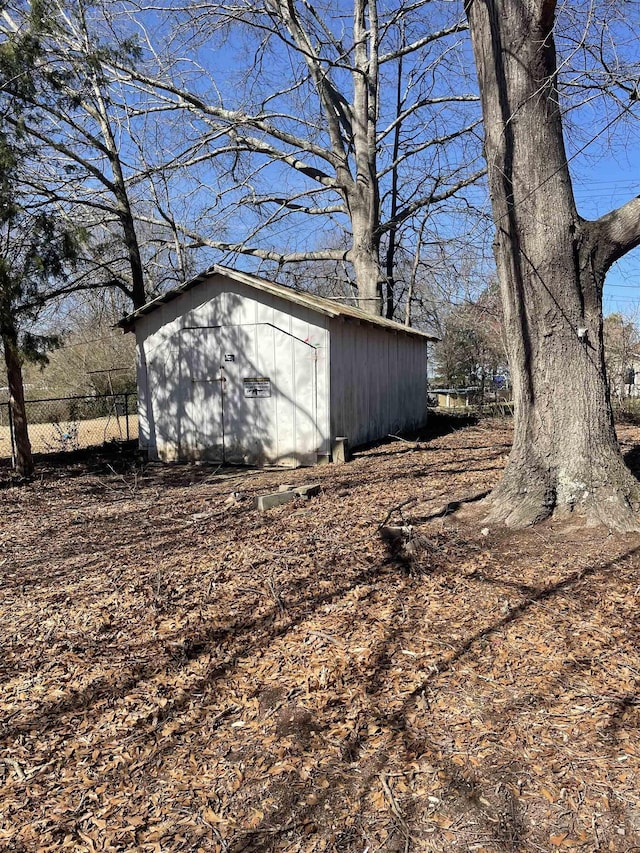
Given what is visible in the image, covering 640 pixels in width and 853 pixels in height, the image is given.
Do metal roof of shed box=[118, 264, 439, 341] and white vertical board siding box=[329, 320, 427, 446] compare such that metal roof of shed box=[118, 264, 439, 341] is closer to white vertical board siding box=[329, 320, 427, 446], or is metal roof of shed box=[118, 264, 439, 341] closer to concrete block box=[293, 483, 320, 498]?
white vertical board siding box=[329, 320, 427, 446]

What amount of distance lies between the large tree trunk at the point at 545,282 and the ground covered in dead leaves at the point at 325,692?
54 centimetres

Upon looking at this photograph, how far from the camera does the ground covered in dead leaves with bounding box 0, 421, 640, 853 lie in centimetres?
228

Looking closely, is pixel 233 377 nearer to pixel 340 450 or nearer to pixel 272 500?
pixel 340 450

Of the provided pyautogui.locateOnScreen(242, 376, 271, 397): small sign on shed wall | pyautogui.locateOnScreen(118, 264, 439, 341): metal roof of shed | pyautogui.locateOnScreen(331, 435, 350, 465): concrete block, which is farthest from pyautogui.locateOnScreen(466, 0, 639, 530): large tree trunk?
pyautogui.locateOnScreen(242, 376, 271, 397): small sign on shed wall

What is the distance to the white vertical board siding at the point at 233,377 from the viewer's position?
1019 centimetres

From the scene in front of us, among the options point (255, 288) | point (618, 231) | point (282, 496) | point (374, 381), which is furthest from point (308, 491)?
point (374, 381)

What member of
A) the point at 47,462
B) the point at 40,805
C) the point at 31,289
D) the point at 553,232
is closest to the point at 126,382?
the point at 47,462

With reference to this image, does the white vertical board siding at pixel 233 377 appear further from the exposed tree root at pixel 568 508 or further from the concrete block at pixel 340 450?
the exposed tree root at pixel 568 508

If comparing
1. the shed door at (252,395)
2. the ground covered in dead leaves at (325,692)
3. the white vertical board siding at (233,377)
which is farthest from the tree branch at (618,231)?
the shed door at (252,395)

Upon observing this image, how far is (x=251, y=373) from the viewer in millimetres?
10609

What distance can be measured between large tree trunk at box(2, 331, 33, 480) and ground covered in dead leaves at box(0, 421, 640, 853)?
4556 mm

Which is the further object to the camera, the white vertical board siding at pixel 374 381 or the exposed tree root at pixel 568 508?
the white vertical board siding at pixel 374 381

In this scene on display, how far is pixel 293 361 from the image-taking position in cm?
1023

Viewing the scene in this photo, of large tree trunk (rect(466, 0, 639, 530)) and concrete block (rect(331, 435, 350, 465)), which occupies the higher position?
large tree trunk (rect(466, 0, 639, 530))
